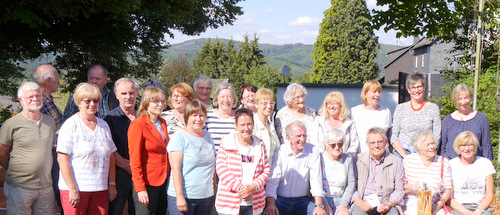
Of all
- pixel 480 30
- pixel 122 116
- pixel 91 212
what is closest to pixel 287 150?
pixel 122 116

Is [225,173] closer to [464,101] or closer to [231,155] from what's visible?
[231,155]

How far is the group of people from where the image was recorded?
3.98m

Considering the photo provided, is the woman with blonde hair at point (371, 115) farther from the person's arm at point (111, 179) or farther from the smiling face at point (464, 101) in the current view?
the person's arm at point (111, 179)

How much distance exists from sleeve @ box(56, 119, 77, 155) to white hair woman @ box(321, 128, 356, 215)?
2491 millimetres

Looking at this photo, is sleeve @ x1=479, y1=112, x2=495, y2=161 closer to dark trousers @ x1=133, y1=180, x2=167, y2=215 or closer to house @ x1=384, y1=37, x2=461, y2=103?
dark trousers @ x1=133, y1=180, x2=167, y2=215

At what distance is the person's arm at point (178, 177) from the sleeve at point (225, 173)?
1.24 ft

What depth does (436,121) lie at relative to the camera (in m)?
5.30

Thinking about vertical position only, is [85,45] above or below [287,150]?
above

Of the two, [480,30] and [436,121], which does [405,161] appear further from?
[480,30]

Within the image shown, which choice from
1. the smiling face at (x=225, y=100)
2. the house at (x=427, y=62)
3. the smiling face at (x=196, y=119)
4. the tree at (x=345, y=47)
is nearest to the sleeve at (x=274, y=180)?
the smiling face at (x=225, y=100)

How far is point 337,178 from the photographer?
15.5 feet

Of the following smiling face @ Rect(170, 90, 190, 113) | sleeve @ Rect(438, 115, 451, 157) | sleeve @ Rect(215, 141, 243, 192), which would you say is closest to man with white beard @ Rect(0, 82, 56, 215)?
smiling face @ Rect(170, 90, 190, 113)

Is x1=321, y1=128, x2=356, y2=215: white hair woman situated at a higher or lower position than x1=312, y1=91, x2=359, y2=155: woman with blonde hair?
lower

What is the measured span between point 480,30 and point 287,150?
5310 mm
